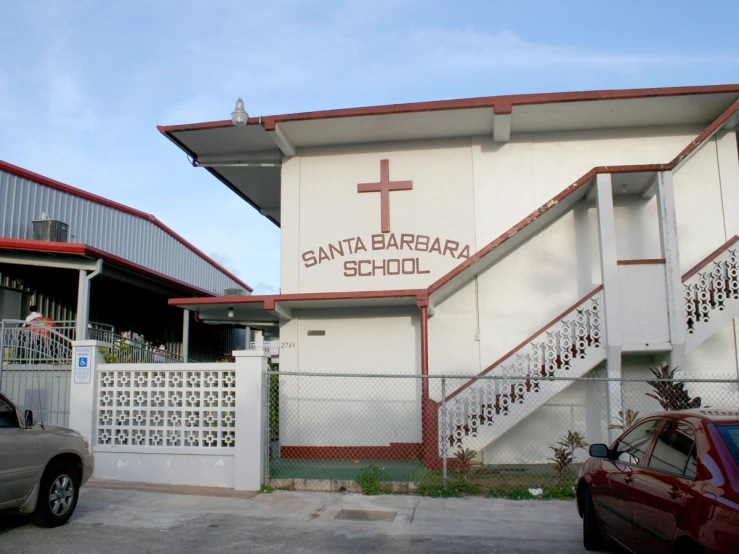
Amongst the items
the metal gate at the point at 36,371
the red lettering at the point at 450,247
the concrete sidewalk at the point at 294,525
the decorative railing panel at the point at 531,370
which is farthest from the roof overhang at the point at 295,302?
the concrete sidewalk at the point at 294,525

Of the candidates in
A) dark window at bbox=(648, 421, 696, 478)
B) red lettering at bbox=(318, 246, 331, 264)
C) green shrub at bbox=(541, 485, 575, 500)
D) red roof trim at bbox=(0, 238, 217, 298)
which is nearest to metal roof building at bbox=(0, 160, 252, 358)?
red roof trim at bbox=(0, 238, 217, 298)

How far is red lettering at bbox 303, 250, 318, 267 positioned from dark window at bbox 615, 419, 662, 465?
26.1ft

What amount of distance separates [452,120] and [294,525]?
25.6ft

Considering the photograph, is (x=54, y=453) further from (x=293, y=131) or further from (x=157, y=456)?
(x=293, y=131)

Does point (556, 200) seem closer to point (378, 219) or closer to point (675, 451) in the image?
point (378, 219)

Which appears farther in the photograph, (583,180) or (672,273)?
(583,180)

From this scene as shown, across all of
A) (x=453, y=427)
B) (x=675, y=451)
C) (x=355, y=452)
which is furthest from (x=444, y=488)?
(x=675, y=451)

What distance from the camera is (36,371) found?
487 inches

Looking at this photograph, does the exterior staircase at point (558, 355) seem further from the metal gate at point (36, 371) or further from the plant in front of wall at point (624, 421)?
the metal gate at point (36, 371)

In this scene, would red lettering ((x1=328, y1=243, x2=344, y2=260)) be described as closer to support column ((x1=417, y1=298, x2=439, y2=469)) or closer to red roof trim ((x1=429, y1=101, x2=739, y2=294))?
red roof trim ((x1=429, y1=101, x2=739, y2=294))

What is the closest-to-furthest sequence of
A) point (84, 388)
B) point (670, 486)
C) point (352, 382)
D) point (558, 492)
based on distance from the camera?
point (670, 486)
point (558, 492)
point (84, 388)
point (352, 382)

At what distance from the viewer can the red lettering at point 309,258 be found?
1354 cm

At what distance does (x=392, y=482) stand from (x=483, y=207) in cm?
563

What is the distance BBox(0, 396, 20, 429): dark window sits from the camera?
23.8 ft
